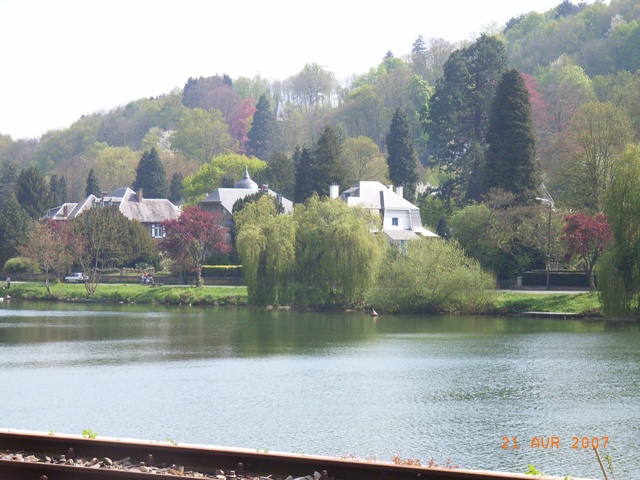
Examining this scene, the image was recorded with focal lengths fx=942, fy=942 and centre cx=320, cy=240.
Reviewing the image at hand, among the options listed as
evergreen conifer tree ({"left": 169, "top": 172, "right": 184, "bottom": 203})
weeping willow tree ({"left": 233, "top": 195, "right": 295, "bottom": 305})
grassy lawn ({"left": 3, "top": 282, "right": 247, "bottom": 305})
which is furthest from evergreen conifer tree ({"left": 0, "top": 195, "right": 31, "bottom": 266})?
weeping willow tree ({"left": 233, "top": 195, "right": 295, "bottom": 305})

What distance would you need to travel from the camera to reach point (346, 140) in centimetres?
10938

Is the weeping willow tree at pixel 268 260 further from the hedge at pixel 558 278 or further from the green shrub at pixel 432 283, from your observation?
the hedge at pixel 558 278

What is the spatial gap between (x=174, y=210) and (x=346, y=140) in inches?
843

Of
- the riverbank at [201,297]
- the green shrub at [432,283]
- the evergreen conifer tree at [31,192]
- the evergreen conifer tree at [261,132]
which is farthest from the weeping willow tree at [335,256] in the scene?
the evergreen conifer tree at [261,132]

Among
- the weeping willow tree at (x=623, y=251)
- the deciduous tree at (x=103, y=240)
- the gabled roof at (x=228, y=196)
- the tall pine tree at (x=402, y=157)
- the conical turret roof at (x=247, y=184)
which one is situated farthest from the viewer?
the conical turret roof at (x=247, y=184)

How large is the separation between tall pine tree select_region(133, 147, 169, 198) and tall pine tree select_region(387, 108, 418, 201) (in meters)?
37.5

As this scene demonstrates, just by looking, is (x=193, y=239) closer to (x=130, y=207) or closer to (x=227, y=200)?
(x=227, y=200)

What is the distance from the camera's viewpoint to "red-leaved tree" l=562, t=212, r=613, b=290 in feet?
192

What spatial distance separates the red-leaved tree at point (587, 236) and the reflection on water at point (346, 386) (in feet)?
29.9

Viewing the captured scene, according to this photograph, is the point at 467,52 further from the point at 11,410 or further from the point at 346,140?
the point at 11,410

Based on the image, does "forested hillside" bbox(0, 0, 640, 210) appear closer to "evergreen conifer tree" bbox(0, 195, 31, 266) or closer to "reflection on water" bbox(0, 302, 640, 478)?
"evergreen conifer tree" bbox(0, 195, 31, 266)

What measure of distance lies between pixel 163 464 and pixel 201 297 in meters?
56.5

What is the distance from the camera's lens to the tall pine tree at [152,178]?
11988cm

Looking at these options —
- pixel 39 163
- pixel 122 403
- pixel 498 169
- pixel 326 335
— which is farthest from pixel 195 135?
pixel 122 403
